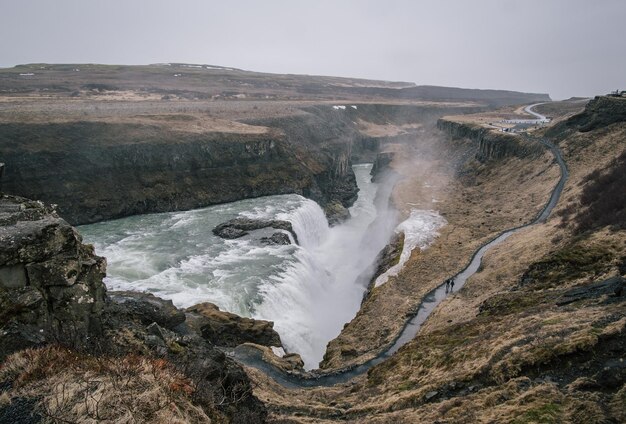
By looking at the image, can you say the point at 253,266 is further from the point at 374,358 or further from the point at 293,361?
the point at 374,358

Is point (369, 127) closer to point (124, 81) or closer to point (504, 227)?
point (124, 81)

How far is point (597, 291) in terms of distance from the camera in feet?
59.4

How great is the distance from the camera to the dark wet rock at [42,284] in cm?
989

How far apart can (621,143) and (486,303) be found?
134ft

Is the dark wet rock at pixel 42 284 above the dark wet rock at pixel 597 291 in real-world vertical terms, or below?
above

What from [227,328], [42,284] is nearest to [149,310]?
[227,328]

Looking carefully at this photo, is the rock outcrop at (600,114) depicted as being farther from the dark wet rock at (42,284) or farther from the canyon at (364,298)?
the dark wet rock at (42,284)

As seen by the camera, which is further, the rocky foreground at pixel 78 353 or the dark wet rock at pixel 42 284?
the dark wet rock at pixel 42 284

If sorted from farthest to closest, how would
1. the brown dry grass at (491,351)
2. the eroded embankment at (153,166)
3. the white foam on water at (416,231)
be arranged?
the eroded embankment at (153,166) < the white foam on water at (416,231) < the brown dry grass at (491,351)

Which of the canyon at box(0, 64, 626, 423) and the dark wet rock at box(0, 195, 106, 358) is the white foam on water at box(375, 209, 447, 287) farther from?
the dark wet rock at box(0, 195, 106, 358)

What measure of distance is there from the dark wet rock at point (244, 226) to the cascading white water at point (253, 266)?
1.19 meters

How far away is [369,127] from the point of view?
458 ft

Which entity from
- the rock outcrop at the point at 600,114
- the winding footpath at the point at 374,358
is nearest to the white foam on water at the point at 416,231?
the winding footpath at the point at 374,358

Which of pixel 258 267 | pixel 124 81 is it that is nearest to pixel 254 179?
pixel 258 267
